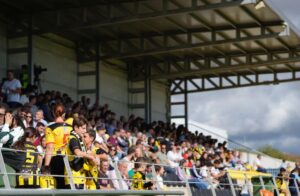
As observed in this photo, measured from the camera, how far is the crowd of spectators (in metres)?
10.0

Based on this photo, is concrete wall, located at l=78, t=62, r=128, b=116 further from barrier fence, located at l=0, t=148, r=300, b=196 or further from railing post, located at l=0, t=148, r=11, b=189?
railing post, located at l=0, t=148, r=11, b=189

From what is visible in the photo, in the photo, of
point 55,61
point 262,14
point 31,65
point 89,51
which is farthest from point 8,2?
point 262,14

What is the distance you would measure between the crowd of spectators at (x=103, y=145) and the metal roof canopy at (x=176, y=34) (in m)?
2.58

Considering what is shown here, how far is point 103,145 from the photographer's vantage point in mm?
14180

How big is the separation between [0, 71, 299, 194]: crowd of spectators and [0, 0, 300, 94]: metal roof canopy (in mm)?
2584

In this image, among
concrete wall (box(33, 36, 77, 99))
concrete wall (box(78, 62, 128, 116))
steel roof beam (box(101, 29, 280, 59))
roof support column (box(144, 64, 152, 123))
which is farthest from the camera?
roof support column (box(144, 64, 152, 123))

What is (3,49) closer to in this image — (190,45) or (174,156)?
(174,156)

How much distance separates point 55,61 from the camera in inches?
920

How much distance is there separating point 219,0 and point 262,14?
2.28 meters

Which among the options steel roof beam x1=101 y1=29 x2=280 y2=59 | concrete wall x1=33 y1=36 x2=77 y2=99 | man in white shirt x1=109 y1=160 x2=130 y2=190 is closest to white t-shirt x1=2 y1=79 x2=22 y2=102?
concrete wall x1=33 y1=36 x2=77 y2=99

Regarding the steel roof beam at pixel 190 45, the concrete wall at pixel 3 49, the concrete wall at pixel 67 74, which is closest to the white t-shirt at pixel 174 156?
the steel roof beam at pixel 190 45

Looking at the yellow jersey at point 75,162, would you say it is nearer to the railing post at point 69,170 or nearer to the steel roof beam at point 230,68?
the railing post at point 69,170

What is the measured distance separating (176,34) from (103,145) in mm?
10411

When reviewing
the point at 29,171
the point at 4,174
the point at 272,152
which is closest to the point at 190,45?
the point at 29,171
